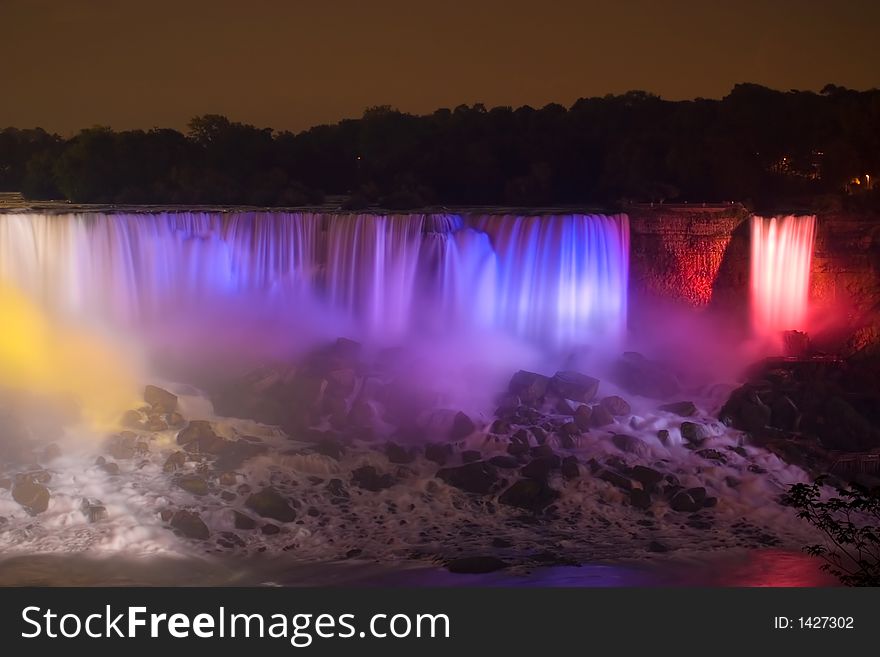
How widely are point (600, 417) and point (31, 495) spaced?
10.9 metres

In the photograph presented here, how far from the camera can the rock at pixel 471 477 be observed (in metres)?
18.2

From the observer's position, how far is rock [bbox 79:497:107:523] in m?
16.8

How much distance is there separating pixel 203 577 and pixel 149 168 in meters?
30.8

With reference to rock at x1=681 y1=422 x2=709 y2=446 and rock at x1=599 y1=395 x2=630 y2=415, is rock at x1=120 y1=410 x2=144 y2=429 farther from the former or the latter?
rock at x1=681 y1=422 x2=709 y2=446

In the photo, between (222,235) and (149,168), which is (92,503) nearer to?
(222,235)

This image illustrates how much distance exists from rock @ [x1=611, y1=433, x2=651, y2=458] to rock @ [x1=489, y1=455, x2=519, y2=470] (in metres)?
2.24

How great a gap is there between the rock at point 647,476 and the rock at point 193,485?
24.9 ft

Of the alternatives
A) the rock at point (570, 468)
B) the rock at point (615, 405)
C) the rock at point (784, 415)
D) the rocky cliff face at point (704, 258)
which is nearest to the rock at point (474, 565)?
the rock at point (570, 468)

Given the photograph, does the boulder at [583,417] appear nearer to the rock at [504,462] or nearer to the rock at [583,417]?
the rock at [583,417]

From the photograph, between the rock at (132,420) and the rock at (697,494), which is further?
the rock at (132,420)

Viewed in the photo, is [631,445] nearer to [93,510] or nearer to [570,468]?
[570,468]

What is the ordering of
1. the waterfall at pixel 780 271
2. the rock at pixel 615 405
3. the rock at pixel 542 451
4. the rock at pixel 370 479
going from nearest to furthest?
the rock at pixel 370 479 < the rock at pixel 542 451 < the rock at pixel 615 405 < the waterfall at pixel 780 271

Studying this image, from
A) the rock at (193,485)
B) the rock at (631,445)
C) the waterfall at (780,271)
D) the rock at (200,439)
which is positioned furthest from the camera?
the waterfall at (780,271)

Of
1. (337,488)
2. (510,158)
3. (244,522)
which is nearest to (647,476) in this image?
(337,488)
